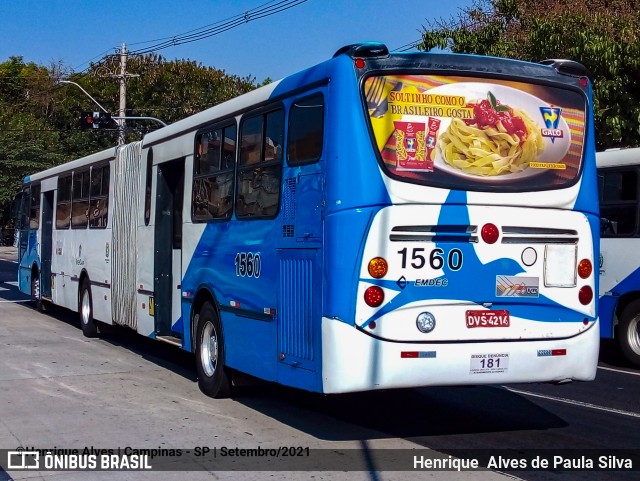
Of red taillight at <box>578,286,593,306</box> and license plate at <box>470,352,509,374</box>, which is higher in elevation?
red taillight at <box>578,286,593,306</box>

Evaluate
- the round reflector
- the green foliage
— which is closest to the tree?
the round reflector

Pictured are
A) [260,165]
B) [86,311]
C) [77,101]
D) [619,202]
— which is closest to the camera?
[260,165]

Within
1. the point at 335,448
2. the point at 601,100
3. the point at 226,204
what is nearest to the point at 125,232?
the point at 226,204

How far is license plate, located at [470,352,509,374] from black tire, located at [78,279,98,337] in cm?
1001

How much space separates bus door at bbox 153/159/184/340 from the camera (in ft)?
41.5

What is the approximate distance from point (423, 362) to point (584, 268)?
1884 mm

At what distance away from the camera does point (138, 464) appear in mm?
7727

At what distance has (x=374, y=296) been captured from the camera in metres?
7.69

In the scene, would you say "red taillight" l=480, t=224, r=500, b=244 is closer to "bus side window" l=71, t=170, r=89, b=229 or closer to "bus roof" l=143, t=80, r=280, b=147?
"bus roof" l=143, t=80, r=280, b=147

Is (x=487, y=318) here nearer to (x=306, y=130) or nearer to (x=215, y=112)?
(x=306, y=130)

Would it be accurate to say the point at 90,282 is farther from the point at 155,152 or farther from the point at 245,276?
the point at 245,276

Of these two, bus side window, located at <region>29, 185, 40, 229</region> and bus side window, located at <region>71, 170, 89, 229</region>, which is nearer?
bus side window, located at <region>71, 170, 89, 229</region>

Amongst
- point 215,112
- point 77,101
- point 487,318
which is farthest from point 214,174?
point 77,101

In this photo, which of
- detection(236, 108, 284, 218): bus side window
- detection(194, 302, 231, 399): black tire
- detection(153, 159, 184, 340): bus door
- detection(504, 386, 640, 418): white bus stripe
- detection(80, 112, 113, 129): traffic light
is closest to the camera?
detection(236, 108, 284, 218): bus side window
